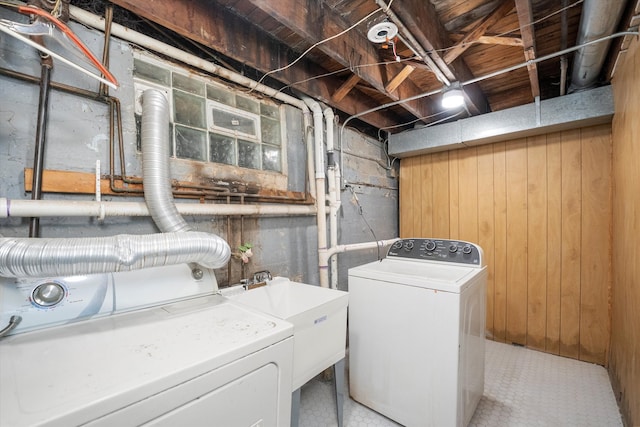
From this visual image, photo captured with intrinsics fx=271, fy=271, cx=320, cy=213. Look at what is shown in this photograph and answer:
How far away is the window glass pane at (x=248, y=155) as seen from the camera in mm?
1813

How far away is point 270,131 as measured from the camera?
78.5 inches

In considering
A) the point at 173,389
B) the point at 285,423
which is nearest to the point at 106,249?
the point at 173,389

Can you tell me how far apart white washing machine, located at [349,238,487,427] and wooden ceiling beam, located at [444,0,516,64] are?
1222 mm

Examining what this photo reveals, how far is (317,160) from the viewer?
2.12 meters

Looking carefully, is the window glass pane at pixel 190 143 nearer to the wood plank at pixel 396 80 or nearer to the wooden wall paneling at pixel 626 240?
the wood plank at pixel 396 80

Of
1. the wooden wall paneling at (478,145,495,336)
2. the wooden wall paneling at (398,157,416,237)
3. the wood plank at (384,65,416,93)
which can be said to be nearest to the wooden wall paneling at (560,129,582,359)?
the wooden wall paneling at (478,145,495,336)

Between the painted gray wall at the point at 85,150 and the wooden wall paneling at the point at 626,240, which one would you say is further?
the wooden wall paneling at the point at 626,240

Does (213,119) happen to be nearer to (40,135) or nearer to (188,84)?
(188,84)

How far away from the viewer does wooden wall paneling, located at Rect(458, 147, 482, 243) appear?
9.21 feet

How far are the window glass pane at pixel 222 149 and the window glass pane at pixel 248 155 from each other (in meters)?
0.05

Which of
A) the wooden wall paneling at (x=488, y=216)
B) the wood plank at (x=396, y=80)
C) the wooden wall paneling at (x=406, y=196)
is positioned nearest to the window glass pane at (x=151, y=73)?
the wood plank at (x=396, y=80)

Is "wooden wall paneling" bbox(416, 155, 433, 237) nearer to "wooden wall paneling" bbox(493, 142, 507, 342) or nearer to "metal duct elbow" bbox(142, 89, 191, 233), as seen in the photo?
"wooden wall paneling" bbox(493, 142, 507, 342)

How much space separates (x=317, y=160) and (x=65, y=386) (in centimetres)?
180

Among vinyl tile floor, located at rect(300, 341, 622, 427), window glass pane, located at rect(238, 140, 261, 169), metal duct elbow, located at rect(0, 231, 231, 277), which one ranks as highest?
window glass pane, located at rect(238, 140, 261, 169)
